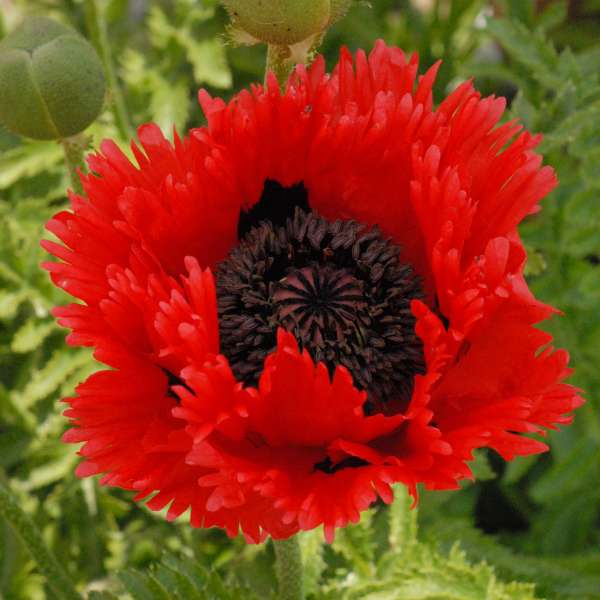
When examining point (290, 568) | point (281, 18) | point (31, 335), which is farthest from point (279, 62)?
point (31, 335)

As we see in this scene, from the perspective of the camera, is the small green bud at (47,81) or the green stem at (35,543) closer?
the small green bud at (47,81)

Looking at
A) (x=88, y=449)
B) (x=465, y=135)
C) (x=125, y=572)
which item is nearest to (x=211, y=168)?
(x=465, y=135)

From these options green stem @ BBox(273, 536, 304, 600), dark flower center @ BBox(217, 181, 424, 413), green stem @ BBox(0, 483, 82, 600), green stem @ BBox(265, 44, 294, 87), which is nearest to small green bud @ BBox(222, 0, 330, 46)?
green stem @ BBox(265, 44, 294, 87)

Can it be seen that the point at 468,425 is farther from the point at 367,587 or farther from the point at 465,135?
the point at 367,587

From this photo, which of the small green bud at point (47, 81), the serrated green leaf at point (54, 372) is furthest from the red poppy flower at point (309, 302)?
the serrated green leaf at point (54, 372)

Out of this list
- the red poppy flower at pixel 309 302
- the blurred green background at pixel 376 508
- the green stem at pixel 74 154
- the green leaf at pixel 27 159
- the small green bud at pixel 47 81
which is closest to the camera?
the red poppy flower at pixel 309 302

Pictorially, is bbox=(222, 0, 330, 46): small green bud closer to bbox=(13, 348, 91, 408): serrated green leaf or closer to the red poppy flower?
the red poppy flower

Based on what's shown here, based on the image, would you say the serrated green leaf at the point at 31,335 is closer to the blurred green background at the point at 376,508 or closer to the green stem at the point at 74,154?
the blurred green background at the point at 376,508
